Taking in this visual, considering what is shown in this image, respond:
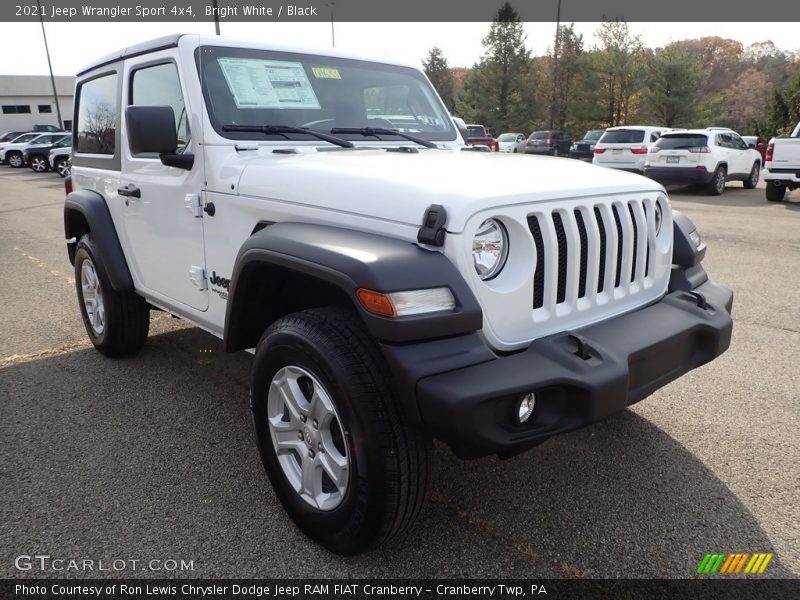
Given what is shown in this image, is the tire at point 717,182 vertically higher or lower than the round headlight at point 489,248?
lower

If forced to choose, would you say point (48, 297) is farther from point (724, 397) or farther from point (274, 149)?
point (724, 397)

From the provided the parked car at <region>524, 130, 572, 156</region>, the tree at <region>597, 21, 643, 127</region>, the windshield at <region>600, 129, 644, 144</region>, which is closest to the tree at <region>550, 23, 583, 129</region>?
the tree at <region>597, 21, 643, 127</region>

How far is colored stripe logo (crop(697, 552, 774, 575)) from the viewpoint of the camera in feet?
7.70

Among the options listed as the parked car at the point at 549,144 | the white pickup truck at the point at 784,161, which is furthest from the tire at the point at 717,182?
the parked car at the point at 549,144

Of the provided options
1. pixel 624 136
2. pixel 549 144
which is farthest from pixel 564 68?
pixel 624 136

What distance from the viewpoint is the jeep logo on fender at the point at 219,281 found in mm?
3022

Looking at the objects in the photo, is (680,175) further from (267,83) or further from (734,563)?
(734,563)

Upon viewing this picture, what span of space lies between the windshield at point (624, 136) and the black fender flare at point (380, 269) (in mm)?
17333

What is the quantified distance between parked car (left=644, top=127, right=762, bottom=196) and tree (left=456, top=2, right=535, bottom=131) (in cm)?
3538

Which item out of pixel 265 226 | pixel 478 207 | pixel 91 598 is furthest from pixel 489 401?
pixel 91 598

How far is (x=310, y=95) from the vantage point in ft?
11.3

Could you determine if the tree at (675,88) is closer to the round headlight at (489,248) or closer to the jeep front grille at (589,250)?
the jeep front grille at (589,250)

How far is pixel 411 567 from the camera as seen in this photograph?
2369 mm

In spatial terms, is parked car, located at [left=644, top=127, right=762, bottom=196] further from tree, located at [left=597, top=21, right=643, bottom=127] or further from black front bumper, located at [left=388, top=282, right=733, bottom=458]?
tree, located at [left=597, top=21, right=643, bottom=127]
